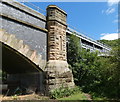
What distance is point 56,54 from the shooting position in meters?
10.5

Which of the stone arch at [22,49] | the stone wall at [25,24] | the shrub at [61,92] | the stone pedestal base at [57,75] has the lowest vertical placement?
the shrub at [61,92]

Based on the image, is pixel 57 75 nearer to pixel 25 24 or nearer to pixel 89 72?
pixel 25 24

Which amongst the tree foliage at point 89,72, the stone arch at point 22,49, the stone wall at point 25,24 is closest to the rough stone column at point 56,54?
the stone wall at point 25,24

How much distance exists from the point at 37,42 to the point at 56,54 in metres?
1.54

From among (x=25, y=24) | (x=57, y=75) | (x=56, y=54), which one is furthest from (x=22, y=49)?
(x=57, y=75)

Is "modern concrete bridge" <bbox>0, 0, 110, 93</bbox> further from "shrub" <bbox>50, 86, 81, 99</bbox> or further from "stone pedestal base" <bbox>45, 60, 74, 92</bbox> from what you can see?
"shrub" <bbox>50, 86, 81, 99</bbox>

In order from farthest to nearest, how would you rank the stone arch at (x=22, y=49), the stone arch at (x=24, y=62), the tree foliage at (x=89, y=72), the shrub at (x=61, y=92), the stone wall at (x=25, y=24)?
1. the tree foliage at (x=89, y=72)
2. the shrub at (x=61, y=92)
3. the stone wall at (x=25, y=24)
4. the stone arch at (x=24, y=62)
5. the stone arch at (x=22, y=49)

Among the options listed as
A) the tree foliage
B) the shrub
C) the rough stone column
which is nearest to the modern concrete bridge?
the rough stone column

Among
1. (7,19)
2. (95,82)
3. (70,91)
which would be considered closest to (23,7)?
(7,19)

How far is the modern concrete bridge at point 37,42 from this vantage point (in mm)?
8766

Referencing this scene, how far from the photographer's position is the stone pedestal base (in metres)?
9.65

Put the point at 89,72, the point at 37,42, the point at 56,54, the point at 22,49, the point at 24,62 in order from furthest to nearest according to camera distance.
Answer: the point at 89,72 → the point at 24,62 → the point at 56,54 → the point at 37,42 → the point at 22,49

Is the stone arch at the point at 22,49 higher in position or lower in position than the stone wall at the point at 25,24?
lower

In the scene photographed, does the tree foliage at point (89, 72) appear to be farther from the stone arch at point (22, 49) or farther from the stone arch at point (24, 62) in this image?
the stone arch at point (22, 49)
